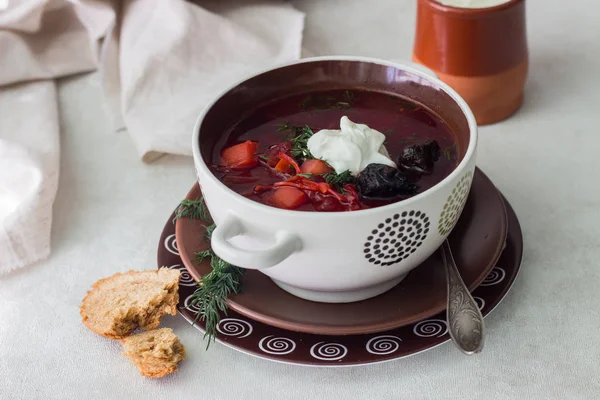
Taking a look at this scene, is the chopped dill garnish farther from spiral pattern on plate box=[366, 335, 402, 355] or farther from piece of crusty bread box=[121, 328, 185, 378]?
piece of crusty bread box=[121, 328, 185, 378]

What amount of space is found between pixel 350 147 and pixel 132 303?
61 cm

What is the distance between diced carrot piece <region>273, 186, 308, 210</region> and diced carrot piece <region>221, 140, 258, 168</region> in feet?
0.52

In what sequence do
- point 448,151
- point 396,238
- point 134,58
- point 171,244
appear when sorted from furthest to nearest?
point 134,58
point 171,244
point 448,151
point 396,238

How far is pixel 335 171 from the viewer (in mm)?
1580

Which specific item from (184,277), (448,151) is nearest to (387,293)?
(448,151)

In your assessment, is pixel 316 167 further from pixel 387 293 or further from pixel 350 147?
pixel 387 293

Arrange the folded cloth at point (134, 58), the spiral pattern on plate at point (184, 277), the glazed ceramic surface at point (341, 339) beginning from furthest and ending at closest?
the folded cloth at point (134, 58), the spiral pattern on plate at point (184, 277), the glazed ceramic surface at point (341, 339)

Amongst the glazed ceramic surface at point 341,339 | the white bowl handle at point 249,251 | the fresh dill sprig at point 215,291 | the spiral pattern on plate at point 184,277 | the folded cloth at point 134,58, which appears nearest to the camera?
the white bowl handle at point 249,251

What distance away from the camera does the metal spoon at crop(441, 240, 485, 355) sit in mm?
1405

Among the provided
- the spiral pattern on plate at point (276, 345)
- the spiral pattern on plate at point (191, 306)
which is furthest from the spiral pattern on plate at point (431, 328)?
the spiral pattern on plate at point (191, 306)

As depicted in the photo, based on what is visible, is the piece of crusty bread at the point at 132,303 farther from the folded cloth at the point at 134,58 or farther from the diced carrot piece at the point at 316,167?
the folded cloth at the point at 134,58

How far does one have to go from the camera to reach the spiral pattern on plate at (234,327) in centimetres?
153

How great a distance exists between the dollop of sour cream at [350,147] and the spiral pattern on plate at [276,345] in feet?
1.25

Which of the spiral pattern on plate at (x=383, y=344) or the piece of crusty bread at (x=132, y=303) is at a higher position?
the spiral pattern on plate at (x=383, y=344)
